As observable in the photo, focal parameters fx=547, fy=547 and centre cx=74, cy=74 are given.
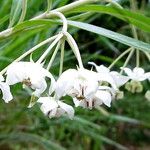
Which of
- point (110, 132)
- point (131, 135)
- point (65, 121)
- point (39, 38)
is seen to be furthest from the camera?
point (131, 135)

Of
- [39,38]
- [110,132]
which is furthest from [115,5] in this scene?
[110,132]

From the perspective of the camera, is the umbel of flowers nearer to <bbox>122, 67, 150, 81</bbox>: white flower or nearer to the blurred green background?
the blurred green background

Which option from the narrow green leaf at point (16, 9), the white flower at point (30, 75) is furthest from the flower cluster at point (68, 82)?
the narrow green leaf at point (16, 9)

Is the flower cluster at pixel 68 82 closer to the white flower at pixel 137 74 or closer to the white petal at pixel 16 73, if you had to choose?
the white petal at pixel 16 73

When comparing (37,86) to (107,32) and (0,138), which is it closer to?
(107,32)

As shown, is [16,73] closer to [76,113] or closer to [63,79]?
[63,79]

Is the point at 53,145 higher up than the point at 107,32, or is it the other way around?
the point at 107,32

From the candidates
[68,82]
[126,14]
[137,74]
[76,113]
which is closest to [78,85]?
[68,82]
